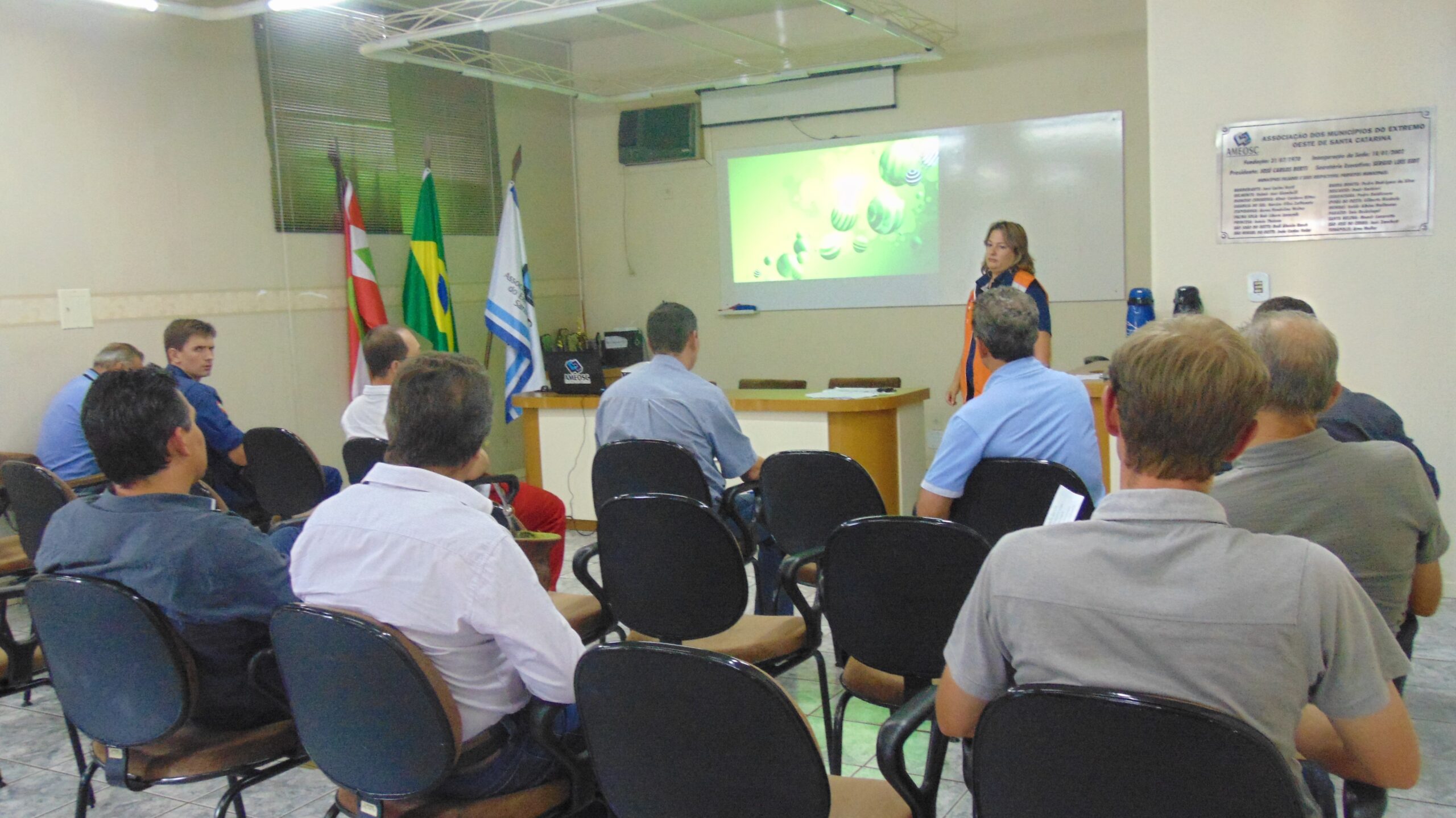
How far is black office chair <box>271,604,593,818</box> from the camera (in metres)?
1.69

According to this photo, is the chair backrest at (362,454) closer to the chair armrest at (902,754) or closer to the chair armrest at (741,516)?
the chair armrest at (741,516)

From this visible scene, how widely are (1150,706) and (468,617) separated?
3.47 feet

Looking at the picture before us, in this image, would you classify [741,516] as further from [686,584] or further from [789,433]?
[789,433]

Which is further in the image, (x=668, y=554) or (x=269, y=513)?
(x=269, y=513)

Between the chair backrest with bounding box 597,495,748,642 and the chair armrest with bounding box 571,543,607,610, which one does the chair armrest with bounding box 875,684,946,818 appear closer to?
the chair backrest with bounding box 597,495,748,642

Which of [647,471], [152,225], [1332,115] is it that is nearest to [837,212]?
[1332,115]

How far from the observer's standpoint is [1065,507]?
188 cm

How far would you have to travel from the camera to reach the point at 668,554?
262 centimetres

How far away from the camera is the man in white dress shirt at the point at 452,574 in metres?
1.72

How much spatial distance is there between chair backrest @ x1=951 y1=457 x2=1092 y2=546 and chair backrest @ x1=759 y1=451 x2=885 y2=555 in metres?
0.30

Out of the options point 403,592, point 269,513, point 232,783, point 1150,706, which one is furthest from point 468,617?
point 269,513

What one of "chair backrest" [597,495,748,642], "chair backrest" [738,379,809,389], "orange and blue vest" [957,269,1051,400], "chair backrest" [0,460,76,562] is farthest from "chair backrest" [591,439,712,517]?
"chair backrest" [738,379,809,389]

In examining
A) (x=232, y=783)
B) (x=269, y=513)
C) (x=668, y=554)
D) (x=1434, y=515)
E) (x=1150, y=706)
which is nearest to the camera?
(x=1150, y=706)

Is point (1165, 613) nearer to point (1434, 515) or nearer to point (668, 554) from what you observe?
point (1434, 515)
